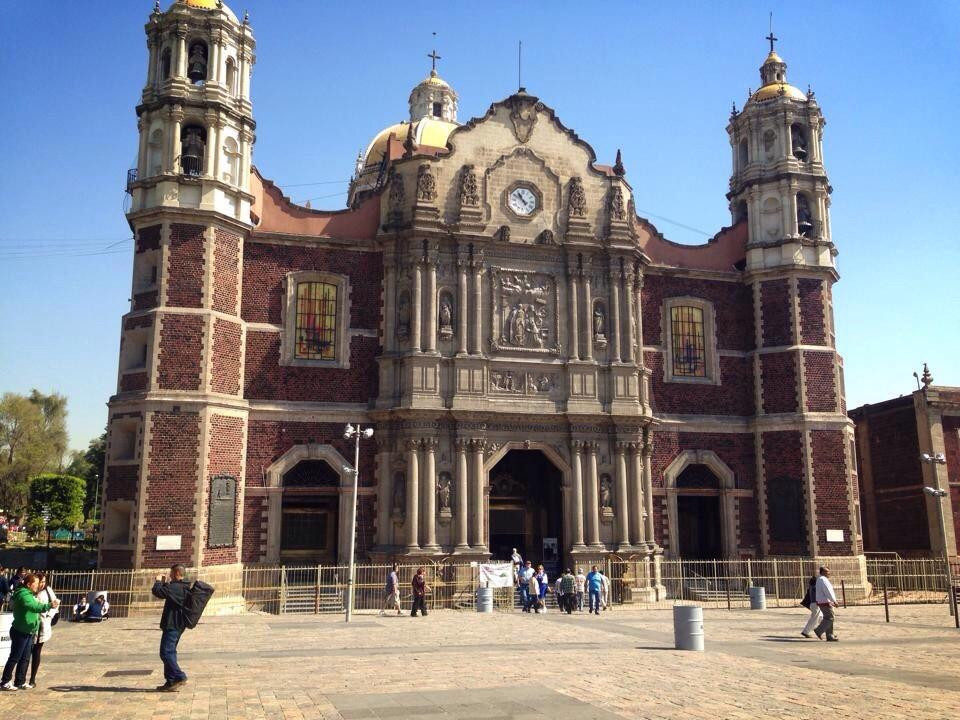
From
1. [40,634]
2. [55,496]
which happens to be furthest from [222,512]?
[55,496]

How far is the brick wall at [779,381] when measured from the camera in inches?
1452

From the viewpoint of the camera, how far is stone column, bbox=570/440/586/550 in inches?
1309

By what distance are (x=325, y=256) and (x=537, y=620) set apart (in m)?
15.6

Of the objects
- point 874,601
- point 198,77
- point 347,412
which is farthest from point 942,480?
point 198,77

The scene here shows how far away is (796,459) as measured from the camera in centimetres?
3631

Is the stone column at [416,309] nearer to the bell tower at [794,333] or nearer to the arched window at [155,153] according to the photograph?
the arched window at [155,153]

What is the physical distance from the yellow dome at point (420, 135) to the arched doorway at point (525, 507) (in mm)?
20531

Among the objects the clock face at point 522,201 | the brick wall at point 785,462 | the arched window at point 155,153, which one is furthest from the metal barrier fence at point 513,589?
the arched window at point 155,153

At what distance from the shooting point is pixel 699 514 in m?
38.4

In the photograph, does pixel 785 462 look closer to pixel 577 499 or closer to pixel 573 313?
pixel 577 499

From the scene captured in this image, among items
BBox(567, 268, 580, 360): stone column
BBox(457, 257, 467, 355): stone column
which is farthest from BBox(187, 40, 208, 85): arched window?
BBox(567, 268, 580, 360): stone column

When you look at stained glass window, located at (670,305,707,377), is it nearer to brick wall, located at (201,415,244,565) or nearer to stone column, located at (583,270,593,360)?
stone column, located at (583,270,593,360)

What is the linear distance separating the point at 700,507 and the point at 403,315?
49.5 ft

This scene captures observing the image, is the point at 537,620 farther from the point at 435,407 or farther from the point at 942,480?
the point at 942,480
